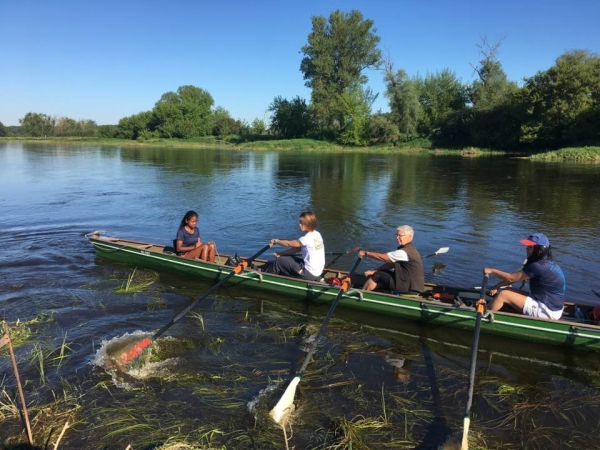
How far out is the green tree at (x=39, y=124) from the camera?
428ft

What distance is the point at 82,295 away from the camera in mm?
9133

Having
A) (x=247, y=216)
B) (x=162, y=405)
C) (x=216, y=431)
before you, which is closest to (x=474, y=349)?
(x=216, y=431)

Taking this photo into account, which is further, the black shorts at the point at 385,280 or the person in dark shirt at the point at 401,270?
the black shorts at the point at 385,280

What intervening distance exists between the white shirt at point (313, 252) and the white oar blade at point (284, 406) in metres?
3.43

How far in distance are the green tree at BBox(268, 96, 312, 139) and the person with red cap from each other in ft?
238

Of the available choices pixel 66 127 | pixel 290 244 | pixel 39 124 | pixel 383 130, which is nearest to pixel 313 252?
pixel 290 244

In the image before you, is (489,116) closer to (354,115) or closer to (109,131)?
(354,115)

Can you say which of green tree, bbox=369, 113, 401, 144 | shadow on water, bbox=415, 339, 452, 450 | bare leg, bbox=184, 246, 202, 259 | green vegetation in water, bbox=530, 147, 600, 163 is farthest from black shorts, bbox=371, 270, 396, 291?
green tree, bbox=369, 113, 401, 144

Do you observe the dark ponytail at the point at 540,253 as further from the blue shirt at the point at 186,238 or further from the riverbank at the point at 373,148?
the riverbank at the point at 373,148

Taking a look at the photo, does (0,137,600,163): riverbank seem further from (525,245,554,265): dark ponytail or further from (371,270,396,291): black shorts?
(525,245,554,265): dark ponytail

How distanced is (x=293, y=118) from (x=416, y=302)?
73.9 meters

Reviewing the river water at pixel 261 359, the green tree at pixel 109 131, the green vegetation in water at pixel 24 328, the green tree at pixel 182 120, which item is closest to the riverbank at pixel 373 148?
the green tree at pixel 182 120

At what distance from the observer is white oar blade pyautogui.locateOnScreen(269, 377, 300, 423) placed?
505cm

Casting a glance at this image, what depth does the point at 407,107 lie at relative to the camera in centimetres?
6266
